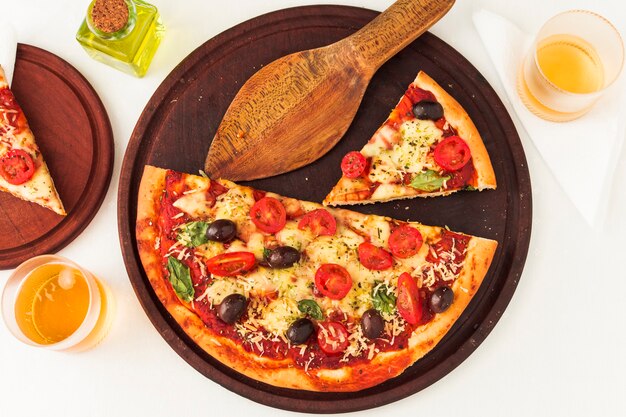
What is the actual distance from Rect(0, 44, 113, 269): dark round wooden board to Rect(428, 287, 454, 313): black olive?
184 cm

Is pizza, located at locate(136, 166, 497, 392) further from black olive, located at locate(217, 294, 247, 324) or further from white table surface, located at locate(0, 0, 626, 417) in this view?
white table surface, located at locate(0, 0, 626, 417)

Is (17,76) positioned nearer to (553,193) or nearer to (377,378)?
(377,378)

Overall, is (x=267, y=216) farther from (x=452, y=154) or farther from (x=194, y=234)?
(x=452, y=154)

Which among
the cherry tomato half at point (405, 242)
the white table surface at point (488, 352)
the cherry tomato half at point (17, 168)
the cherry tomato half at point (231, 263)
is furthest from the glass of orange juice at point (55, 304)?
the cherry tomato half at point (405, 242)

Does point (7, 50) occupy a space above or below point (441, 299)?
above

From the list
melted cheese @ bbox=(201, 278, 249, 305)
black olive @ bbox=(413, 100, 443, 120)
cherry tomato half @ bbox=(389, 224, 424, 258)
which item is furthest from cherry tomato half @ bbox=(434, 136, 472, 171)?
melted cheese @ bbox=(201, 278, 249, 305)

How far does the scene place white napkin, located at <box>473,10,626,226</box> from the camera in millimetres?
3484

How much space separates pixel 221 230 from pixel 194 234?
0.55ft

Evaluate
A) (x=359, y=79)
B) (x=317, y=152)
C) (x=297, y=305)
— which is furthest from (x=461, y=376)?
(x=359, y=79)

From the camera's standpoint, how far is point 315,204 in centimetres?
341

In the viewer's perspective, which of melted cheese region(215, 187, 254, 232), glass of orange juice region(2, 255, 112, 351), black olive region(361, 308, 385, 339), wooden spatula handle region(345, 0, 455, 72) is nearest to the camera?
Answer: black olive region(361, 308, 385, 339)

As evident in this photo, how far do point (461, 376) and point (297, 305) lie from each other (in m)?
1.02

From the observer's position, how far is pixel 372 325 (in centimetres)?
305

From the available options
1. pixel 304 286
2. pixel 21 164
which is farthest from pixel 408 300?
pixel 21 164
